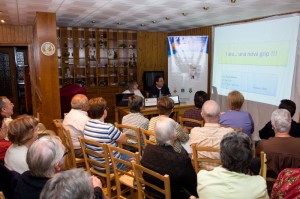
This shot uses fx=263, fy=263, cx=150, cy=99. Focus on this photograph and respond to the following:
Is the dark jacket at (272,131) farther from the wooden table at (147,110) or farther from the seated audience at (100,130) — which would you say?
the wooden table at (147,110)

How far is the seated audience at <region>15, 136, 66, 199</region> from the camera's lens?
1.49m

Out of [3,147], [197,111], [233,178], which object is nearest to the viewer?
[233,178]

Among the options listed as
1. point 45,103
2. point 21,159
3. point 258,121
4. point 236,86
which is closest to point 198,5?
point 236,86

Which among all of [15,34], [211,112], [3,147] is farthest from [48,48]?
[211,112]

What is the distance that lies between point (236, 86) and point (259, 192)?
484cm

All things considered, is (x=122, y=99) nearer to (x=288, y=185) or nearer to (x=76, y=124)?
(x=76, y=124)

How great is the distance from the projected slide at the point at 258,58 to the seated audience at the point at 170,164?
3.75 meters

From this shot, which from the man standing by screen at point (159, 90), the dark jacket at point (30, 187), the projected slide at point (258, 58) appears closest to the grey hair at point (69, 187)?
A: the dark jacket at point (30, 187)

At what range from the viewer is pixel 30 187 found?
1493 mm

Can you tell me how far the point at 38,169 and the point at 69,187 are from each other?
0.48m

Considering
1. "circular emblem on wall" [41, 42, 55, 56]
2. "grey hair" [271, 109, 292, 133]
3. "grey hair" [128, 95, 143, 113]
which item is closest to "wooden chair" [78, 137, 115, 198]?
"grey hair" [128, 95, 143, 113]

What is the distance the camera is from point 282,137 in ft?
7.20

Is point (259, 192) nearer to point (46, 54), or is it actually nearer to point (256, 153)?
point (256, 153)

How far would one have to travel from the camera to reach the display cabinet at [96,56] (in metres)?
7.55
